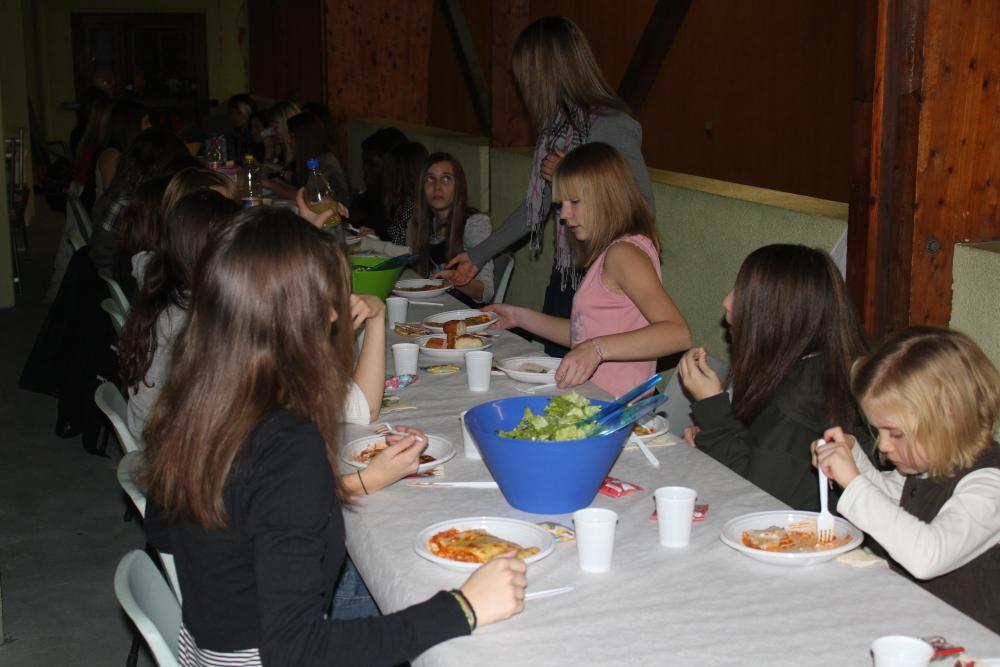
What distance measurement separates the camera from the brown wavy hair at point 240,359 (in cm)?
144

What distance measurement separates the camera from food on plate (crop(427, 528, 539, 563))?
167 centimetres

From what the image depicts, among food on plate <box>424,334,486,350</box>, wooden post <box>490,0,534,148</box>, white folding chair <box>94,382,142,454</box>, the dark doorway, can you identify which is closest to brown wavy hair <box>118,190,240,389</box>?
white folding chair <box>94,382,142,454</box>

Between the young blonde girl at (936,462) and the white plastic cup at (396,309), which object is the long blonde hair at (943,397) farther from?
the white plastic cup at (396,309)

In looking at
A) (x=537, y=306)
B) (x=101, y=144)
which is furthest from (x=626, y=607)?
(x=101, y=144)

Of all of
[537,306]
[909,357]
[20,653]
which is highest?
[909,357]

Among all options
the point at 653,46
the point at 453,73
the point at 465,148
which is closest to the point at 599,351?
the point at 653,46

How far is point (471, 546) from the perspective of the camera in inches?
66.9

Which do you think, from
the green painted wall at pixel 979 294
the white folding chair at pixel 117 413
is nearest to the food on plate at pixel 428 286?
the white folding chair at pixel 117 413

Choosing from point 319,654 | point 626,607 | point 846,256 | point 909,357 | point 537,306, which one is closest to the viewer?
point 319,654

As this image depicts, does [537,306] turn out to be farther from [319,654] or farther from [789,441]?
[319,654]

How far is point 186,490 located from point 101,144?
234 inches

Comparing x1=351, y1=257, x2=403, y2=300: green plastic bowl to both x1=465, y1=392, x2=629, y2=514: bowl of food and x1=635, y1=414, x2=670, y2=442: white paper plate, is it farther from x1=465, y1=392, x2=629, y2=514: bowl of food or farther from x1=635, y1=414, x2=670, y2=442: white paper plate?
x1=465, y1=392, x2=629, y2=514: bowl of food

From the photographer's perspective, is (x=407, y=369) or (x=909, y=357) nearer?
(x=909, y=357)

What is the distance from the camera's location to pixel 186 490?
145 centimetres
